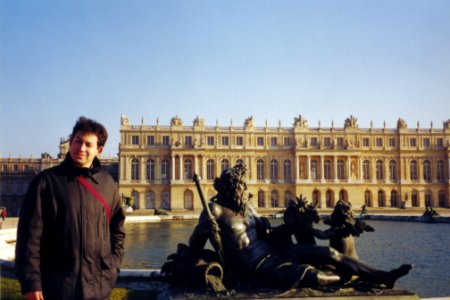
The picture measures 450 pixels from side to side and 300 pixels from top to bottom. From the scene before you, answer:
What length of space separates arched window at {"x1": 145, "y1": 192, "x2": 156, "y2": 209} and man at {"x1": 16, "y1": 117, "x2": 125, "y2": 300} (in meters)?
59.0

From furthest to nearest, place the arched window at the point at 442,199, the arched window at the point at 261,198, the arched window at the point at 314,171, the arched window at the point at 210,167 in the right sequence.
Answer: the arched window at the point at 442,199
the arched window at the point at 314,171
the arched window at the point at 261,198
the arched window at the point at 210,167

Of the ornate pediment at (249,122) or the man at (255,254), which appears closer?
the man at (255,254)

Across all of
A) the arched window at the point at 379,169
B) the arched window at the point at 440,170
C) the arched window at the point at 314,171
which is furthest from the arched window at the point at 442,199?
the arched window at the point at 314,171

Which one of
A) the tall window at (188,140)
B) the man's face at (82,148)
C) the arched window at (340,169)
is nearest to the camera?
the man's face at (82,148)

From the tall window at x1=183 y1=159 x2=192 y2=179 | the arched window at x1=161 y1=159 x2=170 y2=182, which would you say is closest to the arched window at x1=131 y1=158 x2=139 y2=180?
the arched window at x1=161 y1=159 x2=170 y2=182

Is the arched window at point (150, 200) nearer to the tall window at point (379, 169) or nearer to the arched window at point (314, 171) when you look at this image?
the arched window at point (314, 171)

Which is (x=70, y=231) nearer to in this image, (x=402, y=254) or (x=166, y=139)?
(x=402, y=254)

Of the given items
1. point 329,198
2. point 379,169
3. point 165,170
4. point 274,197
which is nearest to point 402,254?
point 274,197

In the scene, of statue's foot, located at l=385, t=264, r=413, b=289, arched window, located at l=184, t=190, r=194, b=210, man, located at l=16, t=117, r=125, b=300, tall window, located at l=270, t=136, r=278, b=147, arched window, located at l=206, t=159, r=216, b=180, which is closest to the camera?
man, located at l=16, t=117, r=125, b=300

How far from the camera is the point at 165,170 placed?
62.7m

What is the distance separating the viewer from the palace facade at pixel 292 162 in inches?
2438

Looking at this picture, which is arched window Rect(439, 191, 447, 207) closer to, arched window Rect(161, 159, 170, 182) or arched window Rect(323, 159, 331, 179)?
arched window Rect(323, 159, 331, 179)

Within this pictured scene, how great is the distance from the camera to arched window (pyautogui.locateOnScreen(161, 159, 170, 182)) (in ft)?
205

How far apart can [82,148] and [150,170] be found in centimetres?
5927
